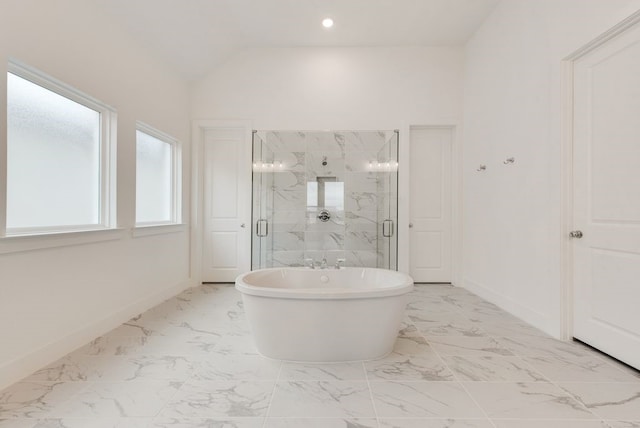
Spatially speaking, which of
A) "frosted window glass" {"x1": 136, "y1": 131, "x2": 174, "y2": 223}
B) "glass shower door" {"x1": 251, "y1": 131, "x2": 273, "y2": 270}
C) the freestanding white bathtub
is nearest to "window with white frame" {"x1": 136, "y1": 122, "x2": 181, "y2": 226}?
"frosted window glass" {"x1": 136, "y1": 131, "x2": 174, "y2": 223}

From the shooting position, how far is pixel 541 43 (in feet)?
8.12

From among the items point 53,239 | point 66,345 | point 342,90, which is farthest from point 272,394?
point 342,90

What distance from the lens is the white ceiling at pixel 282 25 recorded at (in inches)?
113

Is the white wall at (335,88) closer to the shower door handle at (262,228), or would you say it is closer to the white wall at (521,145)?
the white wall at (521,145)

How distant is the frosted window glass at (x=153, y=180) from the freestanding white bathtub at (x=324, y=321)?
1.79 metres

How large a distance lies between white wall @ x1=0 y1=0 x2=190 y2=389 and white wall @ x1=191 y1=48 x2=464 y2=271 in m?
0.80

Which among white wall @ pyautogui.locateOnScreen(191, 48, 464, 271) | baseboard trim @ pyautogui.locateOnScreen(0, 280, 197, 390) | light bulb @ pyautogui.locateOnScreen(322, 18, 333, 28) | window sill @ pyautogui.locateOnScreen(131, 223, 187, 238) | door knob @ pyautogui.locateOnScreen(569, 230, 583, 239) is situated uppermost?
light bulb @ pyautogui.locateOnScreen(322, 18, 333, 28)

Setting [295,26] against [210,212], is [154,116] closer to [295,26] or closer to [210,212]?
[210,212]

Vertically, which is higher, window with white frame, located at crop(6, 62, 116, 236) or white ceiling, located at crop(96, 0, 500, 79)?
white ceiling, located at crop(96, 0, 500, 79)

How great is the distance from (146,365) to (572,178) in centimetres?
310

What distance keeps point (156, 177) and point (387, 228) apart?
2.60 meters

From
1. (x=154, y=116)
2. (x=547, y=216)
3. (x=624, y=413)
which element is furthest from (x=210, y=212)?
(x=624, y=413)

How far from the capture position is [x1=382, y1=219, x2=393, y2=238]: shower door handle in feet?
11.3

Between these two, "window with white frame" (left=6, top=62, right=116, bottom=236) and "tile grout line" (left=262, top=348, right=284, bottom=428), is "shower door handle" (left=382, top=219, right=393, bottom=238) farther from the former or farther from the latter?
"window with white frame" (left=6, top=62, right=116, bottom=236)
